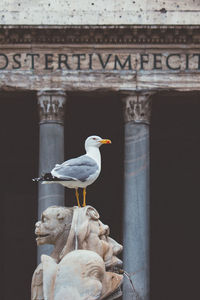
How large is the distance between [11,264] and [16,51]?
28.5 ft

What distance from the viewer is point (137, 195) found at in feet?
75.3

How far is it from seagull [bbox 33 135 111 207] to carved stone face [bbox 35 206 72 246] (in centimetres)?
141

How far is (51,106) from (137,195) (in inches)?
121

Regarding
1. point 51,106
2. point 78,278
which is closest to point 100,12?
point 51,106

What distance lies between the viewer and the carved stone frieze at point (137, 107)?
76.8 feet

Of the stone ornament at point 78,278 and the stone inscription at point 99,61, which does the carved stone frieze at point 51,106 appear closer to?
the stone inscription at point 99,61

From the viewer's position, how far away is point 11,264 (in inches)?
1171

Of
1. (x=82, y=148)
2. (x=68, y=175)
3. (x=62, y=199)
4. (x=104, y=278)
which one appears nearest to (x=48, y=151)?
(x=62, y=199)

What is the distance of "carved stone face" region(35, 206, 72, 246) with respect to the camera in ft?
28.2

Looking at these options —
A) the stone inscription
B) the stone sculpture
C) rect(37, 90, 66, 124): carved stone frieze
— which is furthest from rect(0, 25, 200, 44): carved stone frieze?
the stone sculpture

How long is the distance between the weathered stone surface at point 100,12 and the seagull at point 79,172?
44.7ft

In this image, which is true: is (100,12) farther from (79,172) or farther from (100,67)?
(79,172)

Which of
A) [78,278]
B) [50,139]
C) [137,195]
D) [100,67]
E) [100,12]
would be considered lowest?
[78,278]

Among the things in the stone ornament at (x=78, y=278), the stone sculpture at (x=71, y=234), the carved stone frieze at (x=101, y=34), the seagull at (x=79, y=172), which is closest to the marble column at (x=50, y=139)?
the carved stone frieze at (x=101, y=34)
